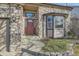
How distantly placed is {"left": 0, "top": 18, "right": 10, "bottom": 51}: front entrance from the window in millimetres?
211

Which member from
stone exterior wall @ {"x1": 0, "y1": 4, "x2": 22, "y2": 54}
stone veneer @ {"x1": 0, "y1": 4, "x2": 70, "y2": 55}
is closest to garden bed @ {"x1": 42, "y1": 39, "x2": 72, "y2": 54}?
stone veneer @ {"x1": 0, "y1": 4, "x2": 70, "y2": 55}

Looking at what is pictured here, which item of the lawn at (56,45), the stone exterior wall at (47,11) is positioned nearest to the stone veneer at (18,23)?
the stone exterior wall at (47,11)

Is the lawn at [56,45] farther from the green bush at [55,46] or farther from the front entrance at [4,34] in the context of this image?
→ the front entrance at [4,34]

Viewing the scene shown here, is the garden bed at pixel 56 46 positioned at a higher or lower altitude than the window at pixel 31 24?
lower

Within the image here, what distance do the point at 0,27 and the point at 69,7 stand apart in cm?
80

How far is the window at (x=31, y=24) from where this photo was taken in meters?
3.18

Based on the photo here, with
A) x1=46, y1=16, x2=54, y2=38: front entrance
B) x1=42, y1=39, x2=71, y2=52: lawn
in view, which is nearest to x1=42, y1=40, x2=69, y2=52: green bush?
x1=42, y1=39, x2=71, y2=52: lawn

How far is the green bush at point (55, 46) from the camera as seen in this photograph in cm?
319

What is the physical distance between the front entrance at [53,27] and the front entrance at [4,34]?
0.42 meters

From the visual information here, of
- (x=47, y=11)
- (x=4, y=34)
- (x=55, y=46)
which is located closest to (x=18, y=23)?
(x=4, y=34)

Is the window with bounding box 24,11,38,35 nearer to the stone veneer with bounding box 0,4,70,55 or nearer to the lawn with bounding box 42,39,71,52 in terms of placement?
the stone veneer with bounding box 0,4,70,55

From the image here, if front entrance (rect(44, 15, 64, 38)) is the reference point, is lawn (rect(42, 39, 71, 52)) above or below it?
below

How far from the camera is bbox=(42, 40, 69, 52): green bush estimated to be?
3.19 metres

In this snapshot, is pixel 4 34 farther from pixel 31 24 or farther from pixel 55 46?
pixel 55 46
